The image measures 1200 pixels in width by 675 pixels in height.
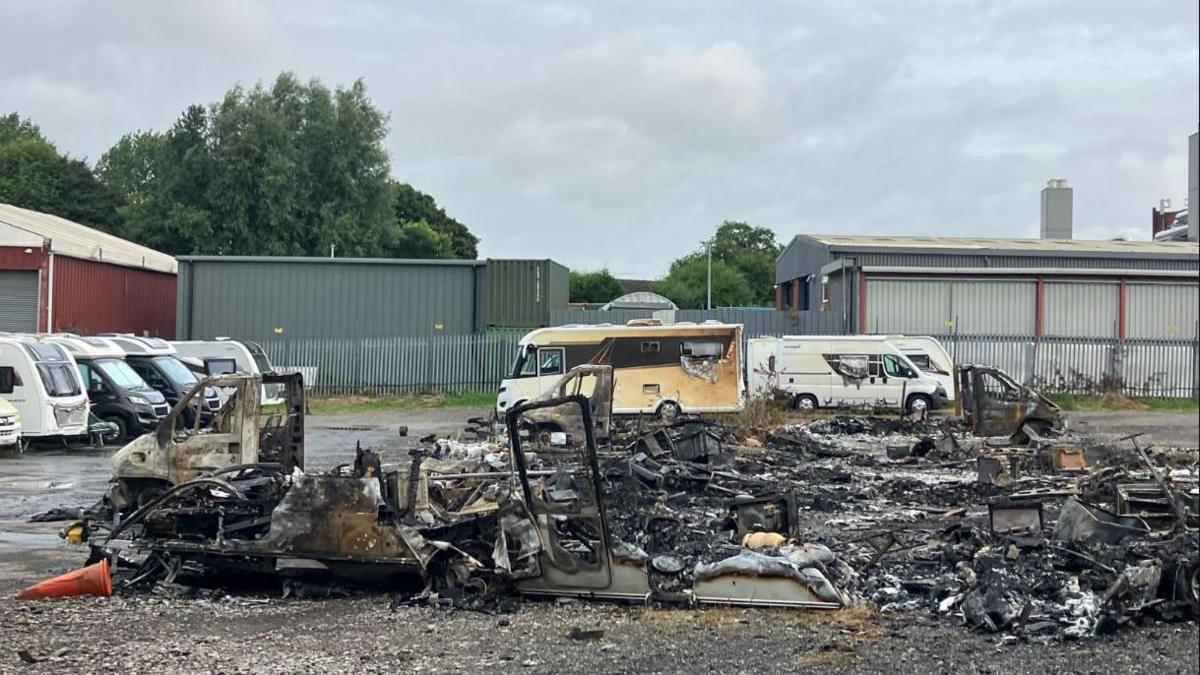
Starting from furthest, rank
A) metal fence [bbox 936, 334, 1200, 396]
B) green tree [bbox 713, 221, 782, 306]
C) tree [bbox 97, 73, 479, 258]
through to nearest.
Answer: green tree [bbox 713, 221, 782, 306], tree [bbox 97, 73, 479, 258], metal fence [bbox 936, 334, 1200, 396]

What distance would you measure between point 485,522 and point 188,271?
30811mm

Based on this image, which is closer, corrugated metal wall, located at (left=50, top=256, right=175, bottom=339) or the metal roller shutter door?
the metal roller shutter door

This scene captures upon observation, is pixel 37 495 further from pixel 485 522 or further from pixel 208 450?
pixel 485 522

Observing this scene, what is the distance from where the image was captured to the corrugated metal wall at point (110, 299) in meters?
34.4

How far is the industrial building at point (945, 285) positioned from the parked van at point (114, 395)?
1519cm

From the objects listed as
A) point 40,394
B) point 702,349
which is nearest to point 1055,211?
point 40,394

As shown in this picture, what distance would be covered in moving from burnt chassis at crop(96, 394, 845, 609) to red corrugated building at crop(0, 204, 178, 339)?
91.1 ft

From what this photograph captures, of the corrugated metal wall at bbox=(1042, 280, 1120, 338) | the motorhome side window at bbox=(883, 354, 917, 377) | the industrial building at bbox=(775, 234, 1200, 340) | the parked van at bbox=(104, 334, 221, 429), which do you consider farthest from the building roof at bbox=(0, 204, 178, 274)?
the corrugated metal wall at bbox=(1042, 280, 1120, 338)

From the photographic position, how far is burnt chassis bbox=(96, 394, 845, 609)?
25.7 ft


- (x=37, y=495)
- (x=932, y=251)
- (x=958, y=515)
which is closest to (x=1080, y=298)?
(x=958, y=515)

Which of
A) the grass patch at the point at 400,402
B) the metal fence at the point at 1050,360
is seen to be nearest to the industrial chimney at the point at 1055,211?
the metal fence at the point at 1050,360

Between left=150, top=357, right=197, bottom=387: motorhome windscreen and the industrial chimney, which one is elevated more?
the industrial chimney

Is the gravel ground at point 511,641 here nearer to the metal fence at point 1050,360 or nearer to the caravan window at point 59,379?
the metal fence at point 1050,360

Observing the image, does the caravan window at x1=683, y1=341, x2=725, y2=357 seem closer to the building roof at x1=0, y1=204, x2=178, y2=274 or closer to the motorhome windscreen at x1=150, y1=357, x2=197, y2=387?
the motorhome windscreen at x1=150, y1=357, x2=197, y2=387
